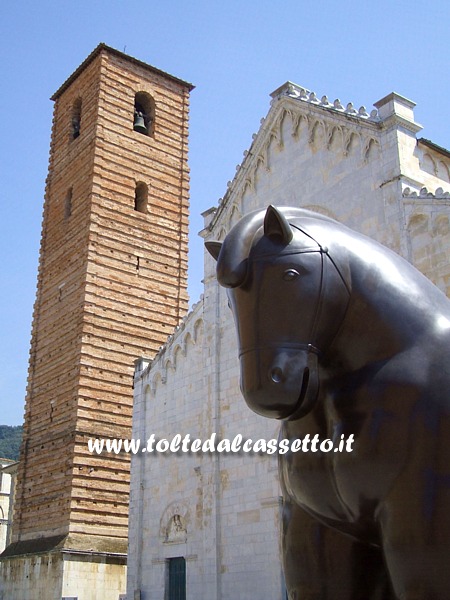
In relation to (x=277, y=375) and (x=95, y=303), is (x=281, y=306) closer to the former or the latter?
(x=277, y=375)

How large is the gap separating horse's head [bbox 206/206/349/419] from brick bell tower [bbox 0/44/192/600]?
2362 cm

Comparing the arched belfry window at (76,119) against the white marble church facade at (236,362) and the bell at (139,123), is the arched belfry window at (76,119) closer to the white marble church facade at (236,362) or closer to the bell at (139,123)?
the bell at (139,123)

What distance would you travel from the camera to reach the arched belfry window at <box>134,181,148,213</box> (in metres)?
32.1

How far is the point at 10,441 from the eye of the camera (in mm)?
95812

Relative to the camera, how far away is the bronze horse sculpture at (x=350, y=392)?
296cm

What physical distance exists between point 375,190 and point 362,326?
13.4 m

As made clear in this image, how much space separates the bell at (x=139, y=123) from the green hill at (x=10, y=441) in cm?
5621

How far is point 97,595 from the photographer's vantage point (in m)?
24.7

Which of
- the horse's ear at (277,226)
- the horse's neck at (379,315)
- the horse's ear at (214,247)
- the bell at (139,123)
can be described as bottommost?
the horse's neck at (379,315)

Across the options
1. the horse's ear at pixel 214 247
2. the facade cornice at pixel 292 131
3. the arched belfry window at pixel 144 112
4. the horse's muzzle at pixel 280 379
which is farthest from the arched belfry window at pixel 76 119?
the horse's muzzle at pixel 280 379

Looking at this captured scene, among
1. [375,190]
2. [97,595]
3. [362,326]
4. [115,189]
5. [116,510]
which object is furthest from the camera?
[115,189]

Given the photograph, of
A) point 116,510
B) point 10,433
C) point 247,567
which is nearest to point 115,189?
point 116,510

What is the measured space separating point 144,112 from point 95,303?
36.5ft

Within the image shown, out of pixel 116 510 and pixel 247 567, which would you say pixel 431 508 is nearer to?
pixel 247 567
